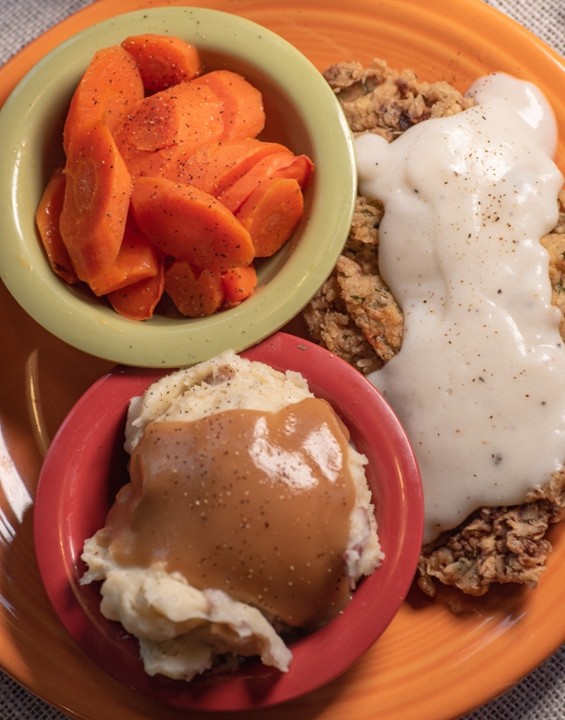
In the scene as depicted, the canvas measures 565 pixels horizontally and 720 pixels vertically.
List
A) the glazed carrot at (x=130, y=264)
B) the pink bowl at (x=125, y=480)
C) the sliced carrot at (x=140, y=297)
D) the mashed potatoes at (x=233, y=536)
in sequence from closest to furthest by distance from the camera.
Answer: the mashed potatoes at (x=233, y=536), the pink bowl at (x=125, y=480), the glazed carrot at (x=130, y=264), the sliced carrot at (x=140, y=297)

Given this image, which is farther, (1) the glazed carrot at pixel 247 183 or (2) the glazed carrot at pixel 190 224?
(1) the glazed carrot at pixel 247 183

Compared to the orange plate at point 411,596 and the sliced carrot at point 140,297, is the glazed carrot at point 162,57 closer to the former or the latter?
the orange plate at point 411,596

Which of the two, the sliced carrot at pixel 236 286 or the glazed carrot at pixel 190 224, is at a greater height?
the glazed carrot at pixel 190 224

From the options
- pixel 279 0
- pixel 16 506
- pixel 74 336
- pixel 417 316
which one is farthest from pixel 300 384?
pixel 279 0

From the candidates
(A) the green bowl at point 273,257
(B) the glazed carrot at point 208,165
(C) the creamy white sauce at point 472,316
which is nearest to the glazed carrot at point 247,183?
(B) the glazed carrot at point 208,165

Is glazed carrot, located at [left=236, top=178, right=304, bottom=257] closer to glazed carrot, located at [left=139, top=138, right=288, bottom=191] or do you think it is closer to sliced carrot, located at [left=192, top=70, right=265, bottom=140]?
glazed carrot, located at [left=139, top=138, right=288, bottom=191]

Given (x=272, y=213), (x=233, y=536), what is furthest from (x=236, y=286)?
(x=233, y=536)

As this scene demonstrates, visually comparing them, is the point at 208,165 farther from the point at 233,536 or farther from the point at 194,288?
the point at 233,536

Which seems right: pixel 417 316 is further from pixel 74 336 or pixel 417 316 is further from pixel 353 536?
pixel 74 336
